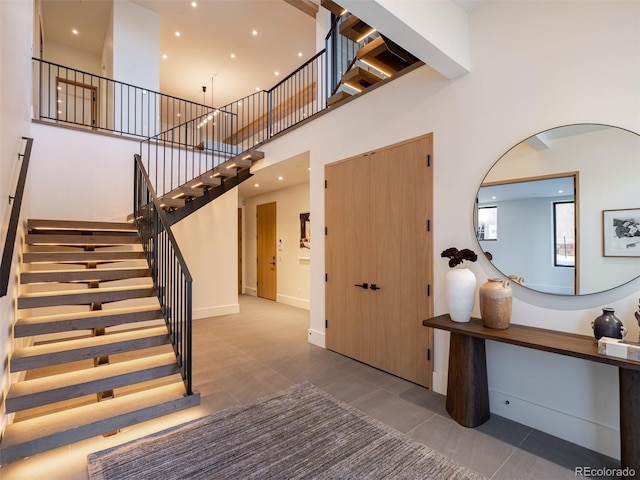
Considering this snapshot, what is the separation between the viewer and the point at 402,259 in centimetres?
322

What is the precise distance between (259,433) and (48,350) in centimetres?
185

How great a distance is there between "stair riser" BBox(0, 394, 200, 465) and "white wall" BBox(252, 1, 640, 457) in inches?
90.6

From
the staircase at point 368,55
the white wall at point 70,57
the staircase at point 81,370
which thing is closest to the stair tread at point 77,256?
the staircase at point 81,370

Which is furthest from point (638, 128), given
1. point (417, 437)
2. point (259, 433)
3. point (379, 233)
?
point (259, 433)

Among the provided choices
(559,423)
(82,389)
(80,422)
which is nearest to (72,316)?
(82,389)

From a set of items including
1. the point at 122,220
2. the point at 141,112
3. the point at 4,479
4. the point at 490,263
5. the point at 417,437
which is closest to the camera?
the point at 4,479

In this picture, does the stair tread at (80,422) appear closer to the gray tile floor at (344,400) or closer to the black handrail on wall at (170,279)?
the gray tile floor at (344,400)

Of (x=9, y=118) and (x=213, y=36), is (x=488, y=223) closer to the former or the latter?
(x=9, y=118)

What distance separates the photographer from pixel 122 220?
5332 mm

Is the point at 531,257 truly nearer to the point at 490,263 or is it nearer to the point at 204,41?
the point at 490,263

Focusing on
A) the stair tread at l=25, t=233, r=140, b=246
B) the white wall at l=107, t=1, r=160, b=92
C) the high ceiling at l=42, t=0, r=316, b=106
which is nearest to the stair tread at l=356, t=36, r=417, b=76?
the stair tread at l=25, t=233, r=140, b=246

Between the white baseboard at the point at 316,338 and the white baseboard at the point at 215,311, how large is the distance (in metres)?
2.34

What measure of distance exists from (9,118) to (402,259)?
3718mm

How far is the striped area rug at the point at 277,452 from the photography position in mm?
1903
